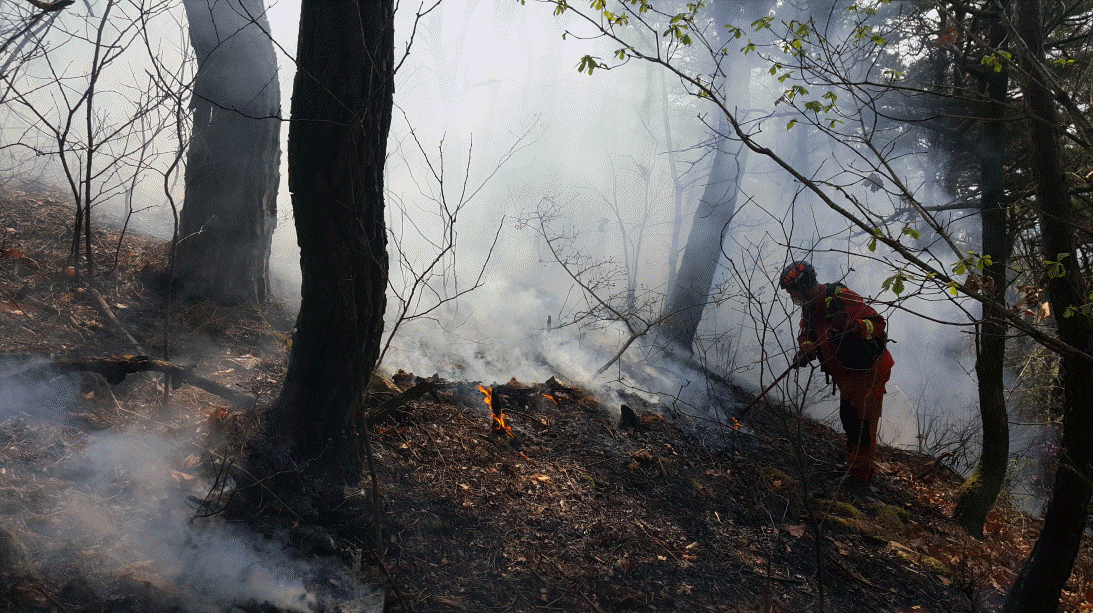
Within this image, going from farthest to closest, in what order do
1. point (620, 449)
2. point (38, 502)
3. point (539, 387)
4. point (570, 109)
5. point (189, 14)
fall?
point (570, 109) < point (539, 387) < point (189, 14) < point (620, 449) < point (38, 502)

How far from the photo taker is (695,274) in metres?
8.77

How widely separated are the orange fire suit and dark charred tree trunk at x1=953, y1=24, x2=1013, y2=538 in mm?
677

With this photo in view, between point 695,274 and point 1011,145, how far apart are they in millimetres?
4155

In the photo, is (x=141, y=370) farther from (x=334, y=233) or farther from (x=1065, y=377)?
(x=1065, y=377)

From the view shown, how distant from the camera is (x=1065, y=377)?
300cm

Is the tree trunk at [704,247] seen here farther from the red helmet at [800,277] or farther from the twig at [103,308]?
the twig at [103,308]

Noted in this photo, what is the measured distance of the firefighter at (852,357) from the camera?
4578mm

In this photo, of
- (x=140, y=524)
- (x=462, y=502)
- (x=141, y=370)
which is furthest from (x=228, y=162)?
(x=462, y=502)

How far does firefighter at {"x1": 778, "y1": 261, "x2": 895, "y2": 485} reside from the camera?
15.0 ft

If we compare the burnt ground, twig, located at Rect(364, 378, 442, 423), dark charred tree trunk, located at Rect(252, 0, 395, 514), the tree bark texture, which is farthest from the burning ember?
the tree bark texture

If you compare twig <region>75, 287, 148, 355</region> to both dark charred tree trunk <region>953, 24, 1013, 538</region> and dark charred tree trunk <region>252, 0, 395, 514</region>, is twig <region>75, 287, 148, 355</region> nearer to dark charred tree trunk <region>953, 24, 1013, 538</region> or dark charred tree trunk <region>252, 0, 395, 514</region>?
dark charred tree trunk <region>252, 0, 395, 514</region>

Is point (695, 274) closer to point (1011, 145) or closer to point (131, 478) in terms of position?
point (1011, 145)

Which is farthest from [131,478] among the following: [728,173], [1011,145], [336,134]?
[728,173]

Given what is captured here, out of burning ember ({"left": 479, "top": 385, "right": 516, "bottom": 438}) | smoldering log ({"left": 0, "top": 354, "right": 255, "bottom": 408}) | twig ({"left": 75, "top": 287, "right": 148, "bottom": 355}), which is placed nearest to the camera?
smoldering log ({"left": 0, "top": 354, "right": 255, "bottom": 408})
